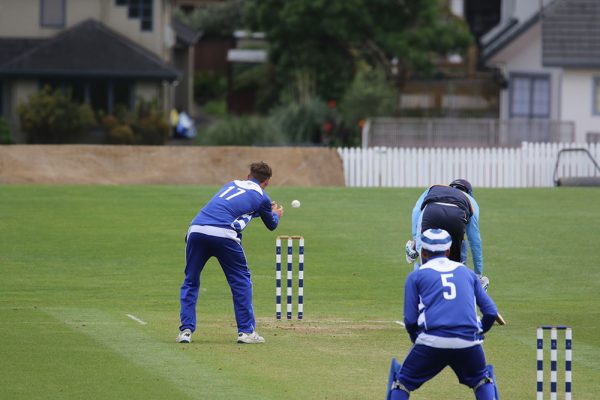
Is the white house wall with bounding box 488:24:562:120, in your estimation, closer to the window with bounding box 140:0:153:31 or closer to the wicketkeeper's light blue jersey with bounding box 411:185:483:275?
the window with bounding box 140:0:153:31

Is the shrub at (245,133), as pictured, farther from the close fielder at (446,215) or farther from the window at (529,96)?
the close fielder at (446,215)

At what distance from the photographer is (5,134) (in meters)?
44.4

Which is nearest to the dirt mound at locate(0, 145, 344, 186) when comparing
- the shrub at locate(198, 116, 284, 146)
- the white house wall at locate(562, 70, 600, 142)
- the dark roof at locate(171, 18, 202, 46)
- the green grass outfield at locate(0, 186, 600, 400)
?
the green grass outfield at locate(0, 186, 600, 400)

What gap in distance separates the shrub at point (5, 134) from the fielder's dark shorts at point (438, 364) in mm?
35834

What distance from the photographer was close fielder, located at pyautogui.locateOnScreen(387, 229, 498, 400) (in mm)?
9609

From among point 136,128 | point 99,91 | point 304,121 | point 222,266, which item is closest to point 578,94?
point 304,121

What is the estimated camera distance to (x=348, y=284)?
21203mm

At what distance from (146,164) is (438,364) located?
26.4 metres

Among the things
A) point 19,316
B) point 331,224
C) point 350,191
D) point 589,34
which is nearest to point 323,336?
point 19,316

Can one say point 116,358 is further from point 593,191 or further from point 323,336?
point 593,191

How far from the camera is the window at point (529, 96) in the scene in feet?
163

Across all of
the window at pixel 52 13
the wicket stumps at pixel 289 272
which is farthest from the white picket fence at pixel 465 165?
the wicket stumps at pixel 289 272

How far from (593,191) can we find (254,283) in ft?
48.3

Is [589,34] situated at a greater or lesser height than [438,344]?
greater
